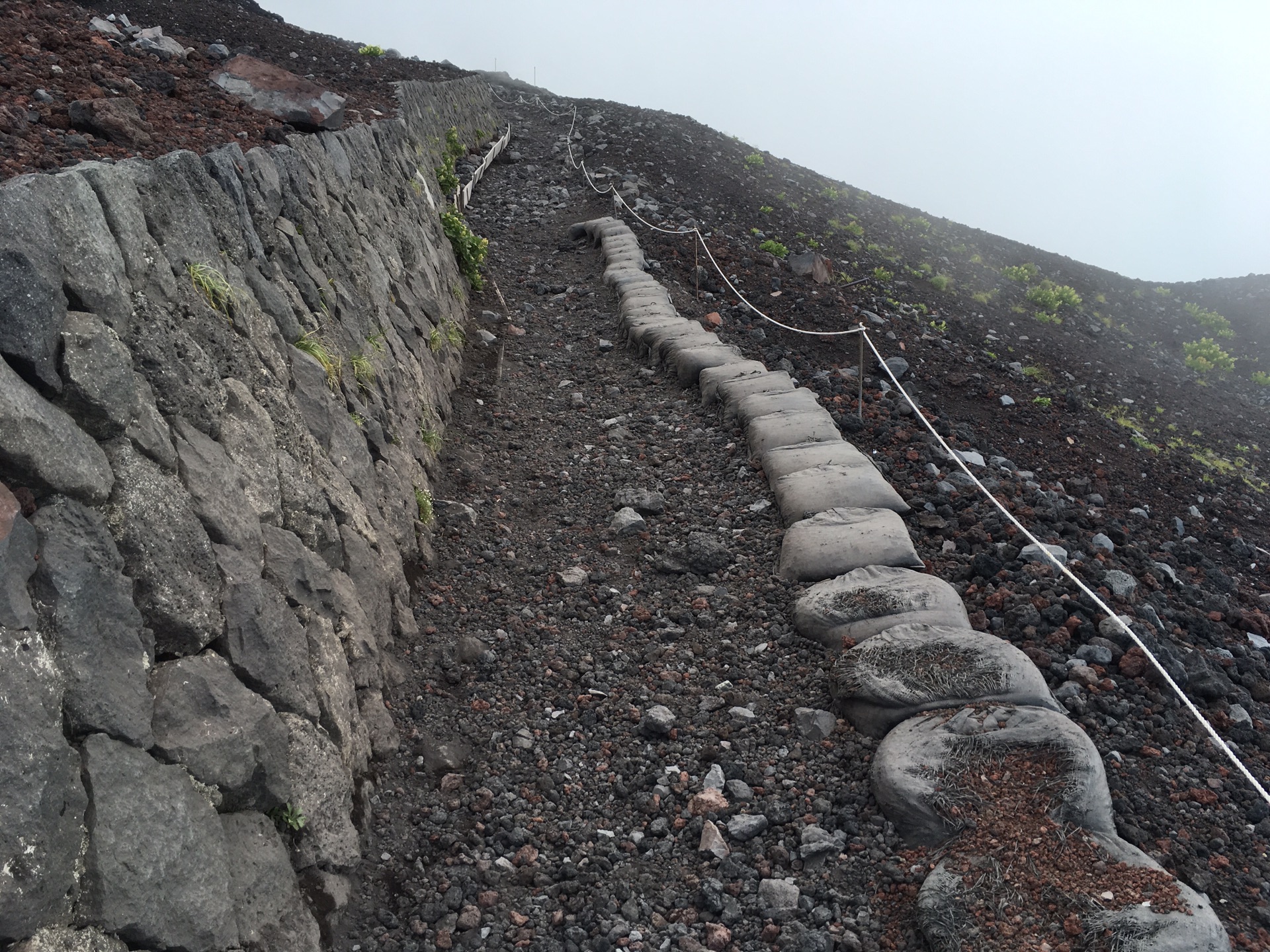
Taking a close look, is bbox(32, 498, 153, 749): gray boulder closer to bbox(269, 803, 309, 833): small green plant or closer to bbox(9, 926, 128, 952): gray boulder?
bbox(9, 926, 128, 952): gray boulder

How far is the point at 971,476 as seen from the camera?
617 centimetres

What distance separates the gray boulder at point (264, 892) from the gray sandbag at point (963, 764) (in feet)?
8.42

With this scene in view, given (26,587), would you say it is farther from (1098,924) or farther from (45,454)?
(1098,924)

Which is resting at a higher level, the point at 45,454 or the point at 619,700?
the point at 45,454

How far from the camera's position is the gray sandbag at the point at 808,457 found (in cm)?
649

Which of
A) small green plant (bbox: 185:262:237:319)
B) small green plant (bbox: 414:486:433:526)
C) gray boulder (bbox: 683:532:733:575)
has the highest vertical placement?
→ small green plant (bbox: 185:262:237:319)

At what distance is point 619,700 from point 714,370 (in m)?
4.46

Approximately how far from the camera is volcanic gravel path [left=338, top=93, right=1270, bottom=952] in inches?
139

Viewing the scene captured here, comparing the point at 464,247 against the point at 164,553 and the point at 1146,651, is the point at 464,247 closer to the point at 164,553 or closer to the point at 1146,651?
the point at 164,553

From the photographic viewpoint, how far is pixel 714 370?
27.5 feet

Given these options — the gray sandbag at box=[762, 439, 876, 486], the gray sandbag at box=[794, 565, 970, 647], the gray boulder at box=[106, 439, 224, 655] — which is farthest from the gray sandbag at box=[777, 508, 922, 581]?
the gray boulder at box=[106, 439, 224, 655]

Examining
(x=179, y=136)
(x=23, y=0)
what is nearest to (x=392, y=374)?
(x=179, y=136)

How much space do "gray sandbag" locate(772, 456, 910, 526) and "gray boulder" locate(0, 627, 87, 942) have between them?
4.77 meters

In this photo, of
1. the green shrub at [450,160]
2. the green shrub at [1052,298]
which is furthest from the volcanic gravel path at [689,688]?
the green shrub at [1052,298]
